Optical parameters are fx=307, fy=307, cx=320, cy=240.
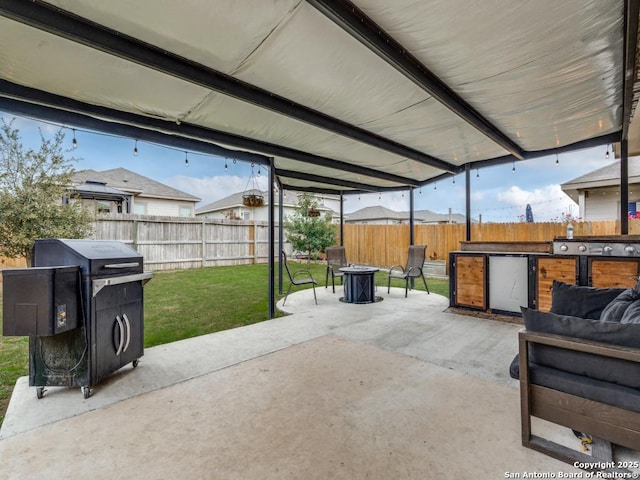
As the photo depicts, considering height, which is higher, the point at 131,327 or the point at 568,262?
the point at 568,262

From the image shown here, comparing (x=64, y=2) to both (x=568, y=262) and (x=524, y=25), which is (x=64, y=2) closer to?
(x=524, y=25)

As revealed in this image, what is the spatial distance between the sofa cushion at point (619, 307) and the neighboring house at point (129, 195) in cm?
1313

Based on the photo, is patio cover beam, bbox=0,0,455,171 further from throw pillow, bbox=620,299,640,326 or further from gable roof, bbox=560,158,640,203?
gable roof, bbox=560,158,640,203

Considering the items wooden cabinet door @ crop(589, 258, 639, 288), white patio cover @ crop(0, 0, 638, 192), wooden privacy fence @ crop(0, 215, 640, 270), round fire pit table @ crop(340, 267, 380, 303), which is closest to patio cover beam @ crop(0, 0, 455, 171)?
white patio cover @ crop(0, 0, 638, 192)

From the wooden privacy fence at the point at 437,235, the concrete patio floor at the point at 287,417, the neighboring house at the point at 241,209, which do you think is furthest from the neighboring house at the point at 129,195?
the concrete patio floor at the point at 287,417

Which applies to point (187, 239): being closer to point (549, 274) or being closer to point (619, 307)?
point (549, 274)

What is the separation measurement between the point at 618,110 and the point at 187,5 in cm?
428

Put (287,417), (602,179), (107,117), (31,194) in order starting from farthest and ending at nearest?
(602,179), (31,194), (107,117), (287,417)

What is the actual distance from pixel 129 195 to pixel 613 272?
45.9 feet

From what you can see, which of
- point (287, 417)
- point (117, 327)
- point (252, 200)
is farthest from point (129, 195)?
point (287, 417)

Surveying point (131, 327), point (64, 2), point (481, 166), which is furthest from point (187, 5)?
point (481, 166)

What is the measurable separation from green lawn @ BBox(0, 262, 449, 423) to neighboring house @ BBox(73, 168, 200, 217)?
5.08 metres

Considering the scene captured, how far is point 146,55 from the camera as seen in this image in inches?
80.9

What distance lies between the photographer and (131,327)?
8.77 feet
